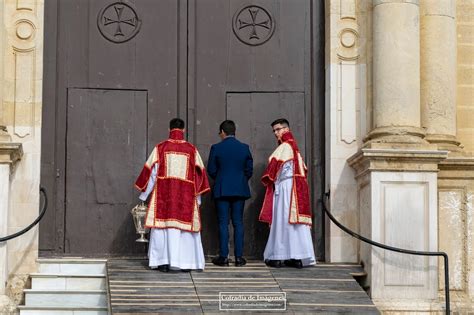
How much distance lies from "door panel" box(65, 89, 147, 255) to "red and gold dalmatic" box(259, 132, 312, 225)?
152 cm

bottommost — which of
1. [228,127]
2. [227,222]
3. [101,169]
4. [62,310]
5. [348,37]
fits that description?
[62,310]

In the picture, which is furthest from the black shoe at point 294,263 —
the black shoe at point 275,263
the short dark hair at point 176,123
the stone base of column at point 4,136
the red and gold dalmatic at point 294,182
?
the stone base of column at point 4,136

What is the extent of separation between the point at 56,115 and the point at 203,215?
2018 mm

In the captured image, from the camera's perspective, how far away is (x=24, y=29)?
15180mm

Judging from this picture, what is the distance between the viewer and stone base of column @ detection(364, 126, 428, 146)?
14.8 meters

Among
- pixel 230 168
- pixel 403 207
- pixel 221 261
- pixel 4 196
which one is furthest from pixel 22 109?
pixel 403 207

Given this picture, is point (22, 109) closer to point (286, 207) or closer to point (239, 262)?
point (239, 262)

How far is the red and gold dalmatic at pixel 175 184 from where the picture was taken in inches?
570

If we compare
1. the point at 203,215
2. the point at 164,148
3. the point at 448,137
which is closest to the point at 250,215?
the point at 203,215

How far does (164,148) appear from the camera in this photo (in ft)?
48.3

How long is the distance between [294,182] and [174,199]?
4.45 feet

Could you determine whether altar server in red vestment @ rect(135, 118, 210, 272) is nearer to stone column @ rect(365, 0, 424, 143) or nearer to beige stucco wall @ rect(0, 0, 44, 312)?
beige stucco wall @ rect(0, 0, 44, 312)

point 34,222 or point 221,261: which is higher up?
point 34,222

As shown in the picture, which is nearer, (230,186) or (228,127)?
(230,186)
